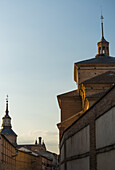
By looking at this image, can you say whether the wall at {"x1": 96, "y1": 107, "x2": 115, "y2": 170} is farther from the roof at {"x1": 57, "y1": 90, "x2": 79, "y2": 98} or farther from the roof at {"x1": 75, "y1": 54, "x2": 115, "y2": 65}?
the roof at {"x1": 75, "y1": 54, "x2": 115, "y2": 65}

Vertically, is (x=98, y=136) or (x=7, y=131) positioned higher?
(x=7, y=131)

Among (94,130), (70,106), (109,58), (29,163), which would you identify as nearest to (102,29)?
(109,58)

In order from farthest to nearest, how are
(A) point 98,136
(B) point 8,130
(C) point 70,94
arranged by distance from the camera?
1. (B) point 8,130
2. (C) point 70,94
3. (A) point 98,136

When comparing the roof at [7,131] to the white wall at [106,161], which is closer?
the white wall at [106,161]

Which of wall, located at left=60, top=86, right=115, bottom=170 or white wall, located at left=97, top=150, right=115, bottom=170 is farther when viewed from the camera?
wall, located at left=60, top=86, right=115, bottom=170

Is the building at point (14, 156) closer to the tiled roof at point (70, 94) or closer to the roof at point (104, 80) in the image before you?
the tiled roof at point (70, 94)

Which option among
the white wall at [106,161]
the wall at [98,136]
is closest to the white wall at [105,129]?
the wall at [98,136]

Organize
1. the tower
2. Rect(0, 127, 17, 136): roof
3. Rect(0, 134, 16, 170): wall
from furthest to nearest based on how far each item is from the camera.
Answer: the tower < Rect(0, 127, 17, 136): roof < Rect(0, 134, 16, 170): wall

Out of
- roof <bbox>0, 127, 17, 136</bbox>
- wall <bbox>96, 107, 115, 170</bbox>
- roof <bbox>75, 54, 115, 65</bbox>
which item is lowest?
wall <bbox>96, 107, 115, 170</bbox>

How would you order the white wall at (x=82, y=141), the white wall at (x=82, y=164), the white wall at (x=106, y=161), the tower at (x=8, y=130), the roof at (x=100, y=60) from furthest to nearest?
the tower at (x=8, y=130)
the roof at (x=100, y=60)
the white wall at (x=82, y=164)
the white wall at (x=82, y=141)
the white wall at (x=106, y=161)

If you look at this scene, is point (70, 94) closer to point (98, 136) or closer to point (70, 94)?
point (70, 94)

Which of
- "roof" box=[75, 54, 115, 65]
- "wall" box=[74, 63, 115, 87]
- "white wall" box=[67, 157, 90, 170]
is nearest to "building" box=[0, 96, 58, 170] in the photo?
"wall" box=[74, 63, 115, 87]

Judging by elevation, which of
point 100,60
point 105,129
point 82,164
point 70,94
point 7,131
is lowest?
point 82,164

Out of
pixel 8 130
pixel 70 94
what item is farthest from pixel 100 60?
pixel 8 130
